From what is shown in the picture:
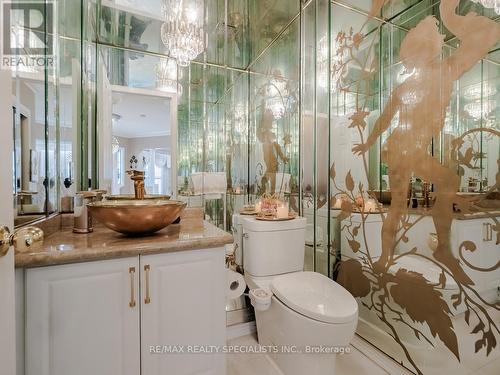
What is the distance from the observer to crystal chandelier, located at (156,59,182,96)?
179 cm

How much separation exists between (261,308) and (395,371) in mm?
857

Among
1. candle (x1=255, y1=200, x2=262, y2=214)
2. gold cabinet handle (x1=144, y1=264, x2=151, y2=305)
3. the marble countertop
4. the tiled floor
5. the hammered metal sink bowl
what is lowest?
the tiled floor

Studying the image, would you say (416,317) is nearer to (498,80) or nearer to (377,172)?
(377,172)

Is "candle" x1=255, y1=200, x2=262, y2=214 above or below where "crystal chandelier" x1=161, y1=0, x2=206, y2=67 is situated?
below

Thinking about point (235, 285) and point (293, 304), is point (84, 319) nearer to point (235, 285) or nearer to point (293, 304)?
point (235, 285)

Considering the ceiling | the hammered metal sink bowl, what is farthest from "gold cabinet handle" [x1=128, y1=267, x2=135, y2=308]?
→ the ceiling

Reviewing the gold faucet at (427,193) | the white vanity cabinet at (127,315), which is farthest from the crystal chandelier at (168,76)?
the gold faucet at (427,193)

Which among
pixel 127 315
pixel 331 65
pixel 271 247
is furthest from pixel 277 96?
pixel 127 315

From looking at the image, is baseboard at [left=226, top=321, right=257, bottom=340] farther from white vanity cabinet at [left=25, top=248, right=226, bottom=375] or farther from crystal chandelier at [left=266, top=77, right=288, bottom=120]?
crystal chandelier at [left=266, top=77, right=288, bottom=120]

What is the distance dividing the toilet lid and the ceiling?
1.31m

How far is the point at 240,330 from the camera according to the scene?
1.91m

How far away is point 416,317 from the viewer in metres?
1.25

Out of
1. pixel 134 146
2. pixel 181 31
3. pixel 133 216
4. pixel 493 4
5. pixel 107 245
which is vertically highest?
pixel 181 31

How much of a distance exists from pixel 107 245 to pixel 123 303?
0.23 meters
